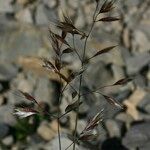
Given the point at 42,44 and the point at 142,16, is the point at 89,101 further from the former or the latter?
the point at 142,16

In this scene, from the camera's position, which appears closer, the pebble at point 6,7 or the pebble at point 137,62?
the pebble at point 137,62

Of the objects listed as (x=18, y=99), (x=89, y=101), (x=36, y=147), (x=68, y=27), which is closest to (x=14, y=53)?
(x=18, y=99)

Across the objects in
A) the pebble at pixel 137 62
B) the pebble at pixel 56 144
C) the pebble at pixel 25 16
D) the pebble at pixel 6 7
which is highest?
the pebble at pixel 6 7

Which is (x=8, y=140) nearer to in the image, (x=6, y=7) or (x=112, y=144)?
(x=112, y=144)

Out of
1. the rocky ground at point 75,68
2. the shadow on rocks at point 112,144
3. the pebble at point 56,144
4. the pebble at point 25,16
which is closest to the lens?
the pebble at point 56,144

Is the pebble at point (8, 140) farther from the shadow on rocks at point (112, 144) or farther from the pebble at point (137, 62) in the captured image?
the pebble at point (137, 62)

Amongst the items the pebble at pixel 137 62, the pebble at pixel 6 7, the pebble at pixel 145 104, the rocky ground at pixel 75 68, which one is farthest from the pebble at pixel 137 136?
the pebble at pixel 6 7

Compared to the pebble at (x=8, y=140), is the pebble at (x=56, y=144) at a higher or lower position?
lower

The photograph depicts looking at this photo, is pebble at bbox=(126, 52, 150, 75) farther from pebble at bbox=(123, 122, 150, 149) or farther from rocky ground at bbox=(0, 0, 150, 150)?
pebble at bbox=(123, 122, 150, 149)
